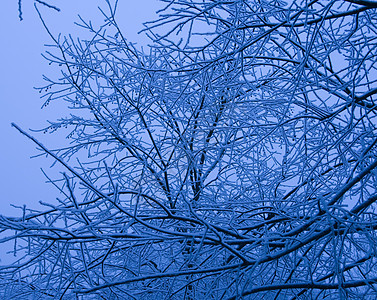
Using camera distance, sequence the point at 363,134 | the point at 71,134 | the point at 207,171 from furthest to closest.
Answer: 1. the point at 71,134
2. the point at 207,171
3. the point at 363,134

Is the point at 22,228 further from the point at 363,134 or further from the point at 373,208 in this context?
the point at 373,208

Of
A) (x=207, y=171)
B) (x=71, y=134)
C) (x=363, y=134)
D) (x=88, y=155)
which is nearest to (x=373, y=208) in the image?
(x=363, y=134)

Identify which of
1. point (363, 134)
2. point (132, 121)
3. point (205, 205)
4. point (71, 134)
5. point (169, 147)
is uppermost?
point (71, 134)

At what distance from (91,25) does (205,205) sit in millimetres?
3485

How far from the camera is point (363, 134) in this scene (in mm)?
2609

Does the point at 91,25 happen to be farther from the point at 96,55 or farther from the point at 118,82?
the point at 118,82

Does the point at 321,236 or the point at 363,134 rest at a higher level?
the point at 363,134

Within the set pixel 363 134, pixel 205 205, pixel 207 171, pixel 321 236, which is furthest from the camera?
pixel 207 171

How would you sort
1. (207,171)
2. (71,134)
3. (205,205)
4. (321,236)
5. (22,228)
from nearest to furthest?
(22,228), (321,236), (205,205), (207,171), (71,134)

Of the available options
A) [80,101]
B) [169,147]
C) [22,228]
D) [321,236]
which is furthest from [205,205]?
[80,101]

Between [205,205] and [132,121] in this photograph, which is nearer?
[205,205]

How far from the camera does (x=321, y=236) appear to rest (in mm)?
2373

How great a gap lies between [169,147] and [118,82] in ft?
3.48

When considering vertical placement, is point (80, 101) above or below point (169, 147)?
above
